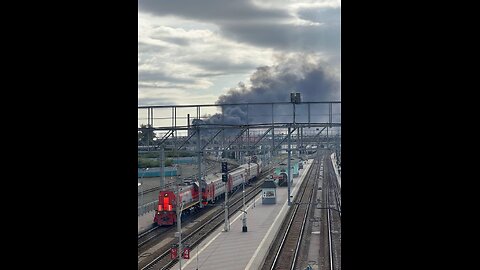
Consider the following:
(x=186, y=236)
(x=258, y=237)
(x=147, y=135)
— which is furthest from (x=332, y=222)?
(x=147, y=135)

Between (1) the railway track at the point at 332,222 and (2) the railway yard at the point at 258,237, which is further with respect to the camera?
(1) the railway track at the point at 332,222

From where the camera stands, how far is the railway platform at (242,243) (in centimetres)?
611

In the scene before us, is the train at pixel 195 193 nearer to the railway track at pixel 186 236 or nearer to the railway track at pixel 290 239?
the railway track at pixel 186 236

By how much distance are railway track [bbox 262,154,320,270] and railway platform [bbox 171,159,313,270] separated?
0.11 metres

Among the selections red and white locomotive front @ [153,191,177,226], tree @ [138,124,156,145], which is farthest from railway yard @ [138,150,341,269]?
tree @ [138,124,156,145]

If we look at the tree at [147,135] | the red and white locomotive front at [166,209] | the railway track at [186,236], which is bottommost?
the railway track at [186,236]

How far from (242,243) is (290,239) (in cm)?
92

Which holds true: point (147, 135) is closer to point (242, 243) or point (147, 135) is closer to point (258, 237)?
point (242, 243)

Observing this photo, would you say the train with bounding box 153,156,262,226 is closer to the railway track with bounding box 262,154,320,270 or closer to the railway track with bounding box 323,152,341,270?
the railway track with bounding box 262,154,320,270

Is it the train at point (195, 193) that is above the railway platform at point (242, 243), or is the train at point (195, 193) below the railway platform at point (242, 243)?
above

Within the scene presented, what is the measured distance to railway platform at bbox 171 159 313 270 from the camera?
20.0ft

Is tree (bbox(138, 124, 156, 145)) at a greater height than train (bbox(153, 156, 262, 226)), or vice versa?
tree (bbox(138, 124, 156, 145))

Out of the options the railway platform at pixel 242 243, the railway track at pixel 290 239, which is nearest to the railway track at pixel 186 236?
the railway platform at pixel 242 243

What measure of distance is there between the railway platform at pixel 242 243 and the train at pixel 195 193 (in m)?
0.80
